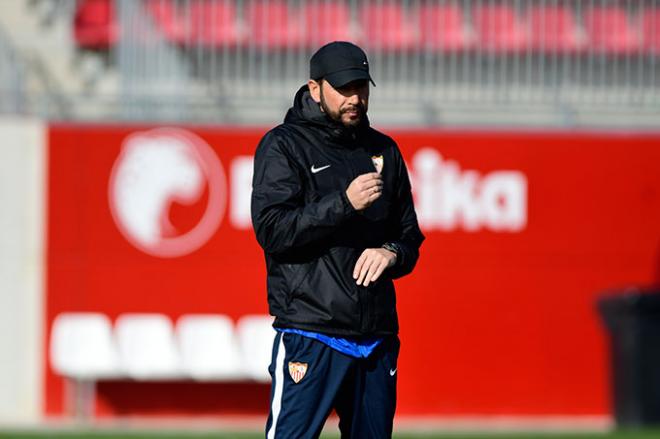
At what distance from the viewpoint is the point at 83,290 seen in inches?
472

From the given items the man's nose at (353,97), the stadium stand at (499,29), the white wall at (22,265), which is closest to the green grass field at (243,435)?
the white wall at (22,265)

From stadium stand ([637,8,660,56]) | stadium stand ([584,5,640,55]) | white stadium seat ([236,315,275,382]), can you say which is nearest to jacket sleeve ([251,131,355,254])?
white stadium seat ([236,315,275,382])

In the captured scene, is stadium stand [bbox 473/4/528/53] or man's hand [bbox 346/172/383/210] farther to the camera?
stadium stand [bbox 473/4/528/53]

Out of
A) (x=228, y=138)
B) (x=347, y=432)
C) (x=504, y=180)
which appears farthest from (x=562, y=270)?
(x=347, y=432)

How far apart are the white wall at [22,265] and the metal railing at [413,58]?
0.77 m

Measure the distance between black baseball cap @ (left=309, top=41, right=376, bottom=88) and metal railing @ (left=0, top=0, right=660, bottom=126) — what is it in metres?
7.65

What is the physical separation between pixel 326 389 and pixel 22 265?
7.67 meters

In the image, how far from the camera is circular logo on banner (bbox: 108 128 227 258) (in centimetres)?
1202

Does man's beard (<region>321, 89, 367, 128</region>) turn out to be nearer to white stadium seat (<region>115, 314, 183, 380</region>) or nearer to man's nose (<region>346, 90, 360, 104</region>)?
man's nose (<region>346, 90, 360, 104</region>)

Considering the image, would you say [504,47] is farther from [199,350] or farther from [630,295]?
[199,350]

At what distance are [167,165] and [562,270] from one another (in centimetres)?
A: 329

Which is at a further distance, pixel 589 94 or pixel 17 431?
pixel 589 94

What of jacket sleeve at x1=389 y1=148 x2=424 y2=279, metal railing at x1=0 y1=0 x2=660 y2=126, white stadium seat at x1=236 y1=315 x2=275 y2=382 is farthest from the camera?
metal railing at x1=0 y1=0 x2=660 y2=126

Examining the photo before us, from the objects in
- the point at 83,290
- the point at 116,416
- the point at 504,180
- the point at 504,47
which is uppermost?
the point at 504,47
